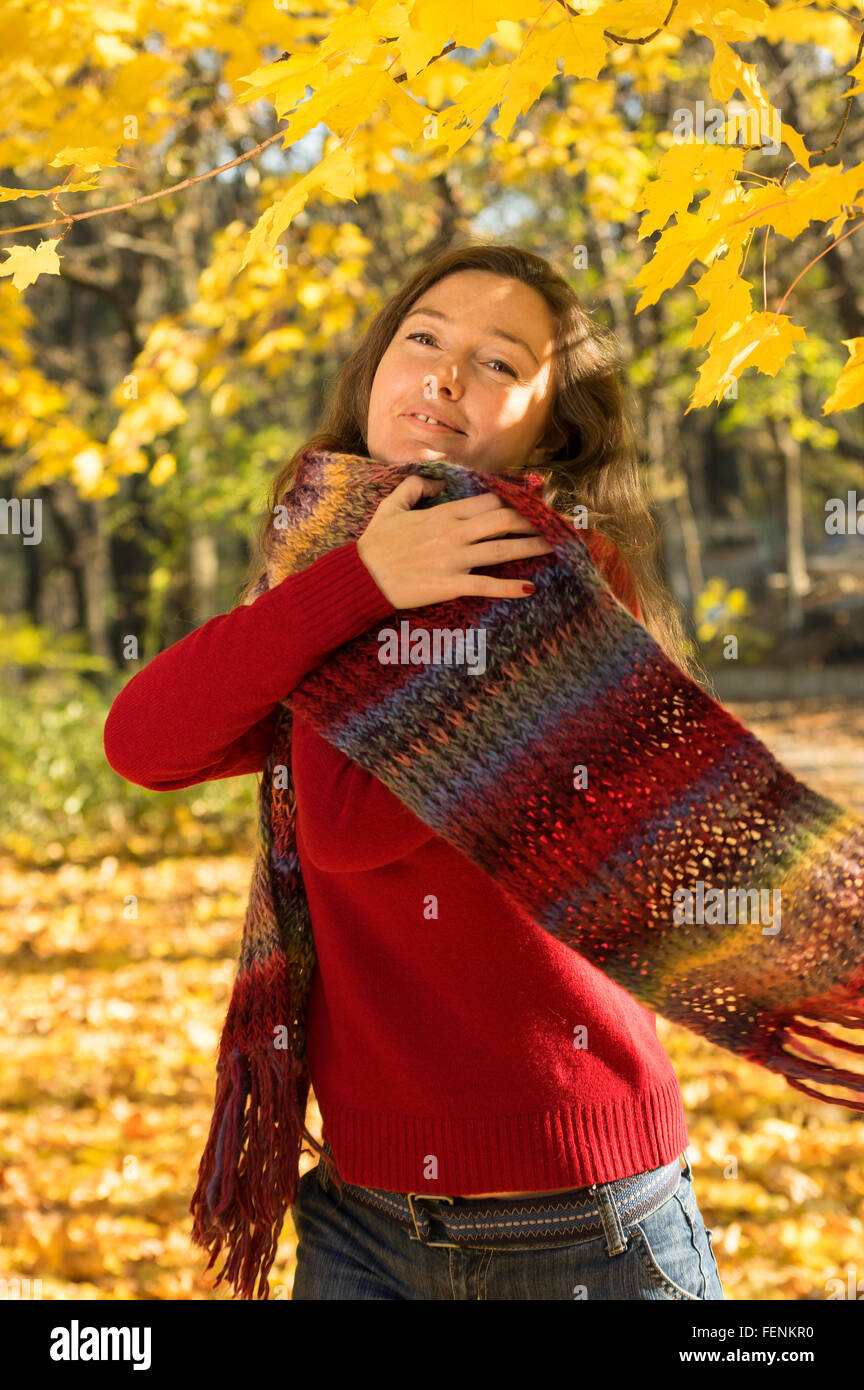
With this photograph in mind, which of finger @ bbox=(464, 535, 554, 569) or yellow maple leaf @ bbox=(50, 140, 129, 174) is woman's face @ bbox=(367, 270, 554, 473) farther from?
yellow maple leaf @ bbox=(50, 140, 129, 174)

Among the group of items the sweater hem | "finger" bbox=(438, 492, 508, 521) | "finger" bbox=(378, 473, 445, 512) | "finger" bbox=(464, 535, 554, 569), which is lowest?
the sweater hem

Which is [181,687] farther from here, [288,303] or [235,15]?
[288,303]

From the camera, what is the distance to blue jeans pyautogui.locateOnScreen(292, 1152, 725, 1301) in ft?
4.60

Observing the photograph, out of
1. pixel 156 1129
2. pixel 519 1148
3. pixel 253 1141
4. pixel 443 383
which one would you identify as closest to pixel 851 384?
pixel 443 383

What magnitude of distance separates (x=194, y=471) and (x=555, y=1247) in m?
7.40

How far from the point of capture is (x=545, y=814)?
131cm

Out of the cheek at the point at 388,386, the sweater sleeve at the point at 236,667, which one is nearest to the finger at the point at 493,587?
the sweater sleeve at the point at 236,667

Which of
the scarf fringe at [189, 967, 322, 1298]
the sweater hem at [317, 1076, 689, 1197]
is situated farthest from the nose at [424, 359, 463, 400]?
the sweater hem at [317, 1076, 689, 1197]

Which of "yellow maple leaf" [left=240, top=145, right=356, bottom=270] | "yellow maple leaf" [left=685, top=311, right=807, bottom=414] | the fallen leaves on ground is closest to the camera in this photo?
"yellow maple leaf" [left=240, top=145, right=356, bottom=270]

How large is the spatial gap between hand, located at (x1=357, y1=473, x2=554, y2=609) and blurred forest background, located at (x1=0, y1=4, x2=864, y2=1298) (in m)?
0.72

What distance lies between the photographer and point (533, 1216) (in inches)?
55.7

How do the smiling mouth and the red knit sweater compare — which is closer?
the red knit sweater

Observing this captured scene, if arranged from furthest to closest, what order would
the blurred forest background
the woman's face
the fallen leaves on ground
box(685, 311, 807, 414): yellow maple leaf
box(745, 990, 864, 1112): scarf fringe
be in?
the blurred forest background, the fallen leaves on ground, the woman's face, box(685, 311, 807, 414): yellow maple leaf, box(745, 990, 864, 1112): scarf fringe

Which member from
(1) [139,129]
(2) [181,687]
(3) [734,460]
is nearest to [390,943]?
(2) [181,687]
